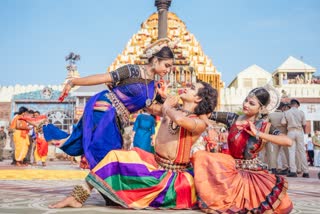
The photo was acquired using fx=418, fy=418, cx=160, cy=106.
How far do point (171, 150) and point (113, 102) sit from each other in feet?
2.30

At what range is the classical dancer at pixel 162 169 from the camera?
317 centimetres

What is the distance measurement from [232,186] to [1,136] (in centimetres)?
1317

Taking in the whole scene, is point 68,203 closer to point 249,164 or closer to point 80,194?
point 80,194

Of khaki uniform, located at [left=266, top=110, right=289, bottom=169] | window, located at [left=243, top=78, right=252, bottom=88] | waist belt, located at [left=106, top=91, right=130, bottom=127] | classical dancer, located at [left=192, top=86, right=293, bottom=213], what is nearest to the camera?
classical dancer, located at [left=192, top=86, right=293, bottom=213]

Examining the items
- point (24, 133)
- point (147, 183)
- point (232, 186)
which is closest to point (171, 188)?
point (147, 183)

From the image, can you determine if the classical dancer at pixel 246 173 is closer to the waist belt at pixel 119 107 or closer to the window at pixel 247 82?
the waist belt at pixel 119 107

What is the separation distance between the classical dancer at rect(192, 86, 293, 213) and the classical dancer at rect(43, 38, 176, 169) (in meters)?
0.75

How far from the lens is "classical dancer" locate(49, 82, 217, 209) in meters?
3.17

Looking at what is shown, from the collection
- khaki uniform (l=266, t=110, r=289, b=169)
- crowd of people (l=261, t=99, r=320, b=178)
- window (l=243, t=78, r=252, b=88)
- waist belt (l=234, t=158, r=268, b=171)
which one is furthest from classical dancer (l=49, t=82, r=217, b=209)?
window (l=243, t=78, r=252, b=88)

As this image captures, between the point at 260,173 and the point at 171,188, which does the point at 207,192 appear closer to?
the point at 171,188

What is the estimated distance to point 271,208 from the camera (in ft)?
10.2

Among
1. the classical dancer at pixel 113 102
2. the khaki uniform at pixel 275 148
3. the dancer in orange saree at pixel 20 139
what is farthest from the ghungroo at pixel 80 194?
the dancer in orange saree at pixel 20 139

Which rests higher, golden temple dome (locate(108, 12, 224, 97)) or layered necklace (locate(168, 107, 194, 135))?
golden temple dome (locate(108, 12, 224, 97))

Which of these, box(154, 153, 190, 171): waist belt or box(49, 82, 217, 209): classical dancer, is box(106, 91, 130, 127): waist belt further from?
box(154, 153, 190, 171): waist belt
